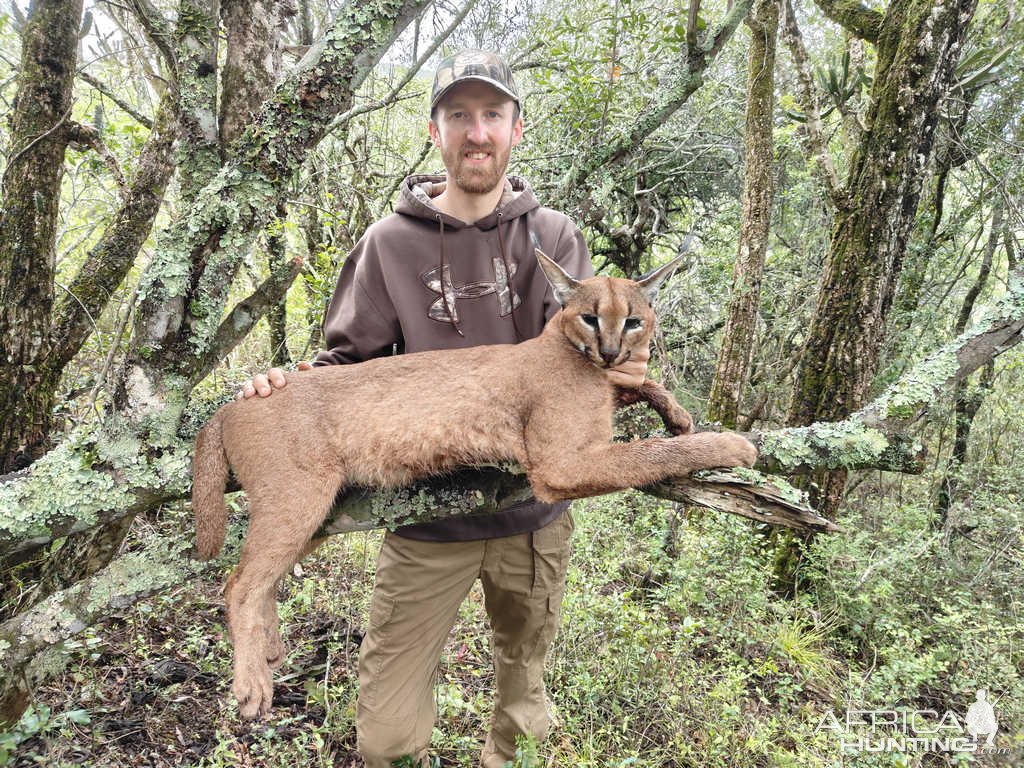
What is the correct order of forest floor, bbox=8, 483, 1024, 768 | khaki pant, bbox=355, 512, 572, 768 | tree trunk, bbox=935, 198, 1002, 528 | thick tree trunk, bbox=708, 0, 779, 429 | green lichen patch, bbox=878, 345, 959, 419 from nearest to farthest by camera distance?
green lichen patch, bbox=878, 345, 959, 419
khaki pant, bbox=355, 512, 572, 768
forest floor, bbox=8, 483, 1024, 768
thick tree trunk, bbox=708, 0, 779, 429
tree trunk, bbox=935, 198, 1002, 528

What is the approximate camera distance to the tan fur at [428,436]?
3010mm

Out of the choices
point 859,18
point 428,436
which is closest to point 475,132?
point 428,436

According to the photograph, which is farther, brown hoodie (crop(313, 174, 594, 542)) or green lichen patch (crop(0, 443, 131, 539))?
brown hoodie (crop(313, 174, 594, 542))

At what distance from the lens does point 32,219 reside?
3.86 m

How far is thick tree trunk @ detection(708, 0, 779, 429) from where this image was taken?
6.49 m

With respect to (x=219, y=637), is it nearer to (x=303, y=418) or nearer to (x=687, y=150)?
(x=303, y=418)

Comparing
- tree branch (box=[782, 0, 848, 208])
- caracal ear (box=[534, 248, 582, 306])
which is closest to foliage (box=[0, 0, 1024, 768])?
tree branch (box=[782, 0, 848, 208])

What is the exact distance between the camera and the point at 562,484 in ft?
10.0

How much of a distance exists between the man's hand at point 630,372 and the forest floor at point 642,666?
2097 millimetres

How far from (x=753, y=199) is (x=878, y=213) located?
1409 millimetres

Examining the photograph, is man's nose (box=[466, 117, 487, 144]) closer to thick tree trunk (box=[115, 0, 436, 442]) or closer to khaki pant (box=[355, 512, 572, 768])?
thick tree trunk (box=[115, 0, 436, 442])

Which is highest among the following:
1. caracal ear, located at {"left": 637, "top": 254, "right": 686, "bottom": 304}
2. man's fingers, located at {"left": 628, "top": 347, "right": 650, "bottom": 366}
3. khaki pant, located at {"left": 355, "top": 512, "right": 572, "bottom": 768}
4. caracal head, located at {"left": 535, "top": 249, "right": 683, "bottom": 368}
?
caracal ear, located at {"left": 637, "top": 254, "right": 686, "bottom": 304}

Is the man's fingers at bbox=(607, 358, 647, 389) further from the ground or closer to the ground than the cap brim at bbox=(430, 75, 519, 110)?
closer to the ground

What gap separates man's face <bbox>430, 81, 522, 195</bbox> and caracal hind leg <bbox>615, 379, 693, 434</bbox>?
151 centimetres
